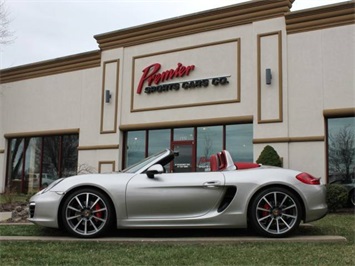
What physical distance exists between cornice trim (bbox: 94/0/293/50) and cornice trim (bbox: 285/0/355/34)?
1.65 feet

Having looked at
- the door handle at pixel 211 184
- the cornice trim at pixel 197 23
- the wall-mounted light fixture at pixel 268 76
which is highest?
the cornice trim at pixel 197 23

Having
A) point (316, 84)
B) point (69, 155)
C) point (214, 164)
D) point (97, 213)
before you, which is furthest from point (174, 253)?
point (69, 155)

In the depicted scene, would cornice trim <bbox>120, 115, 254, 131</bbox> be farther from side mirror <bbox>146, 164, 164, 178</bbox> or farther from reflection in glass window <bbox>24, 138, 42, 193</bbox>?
side mirror <bbox>146, 164, 164, 178</bbox>

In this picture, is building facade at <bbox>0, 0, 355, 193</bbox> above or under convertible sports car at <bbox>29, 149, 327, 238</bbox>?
above

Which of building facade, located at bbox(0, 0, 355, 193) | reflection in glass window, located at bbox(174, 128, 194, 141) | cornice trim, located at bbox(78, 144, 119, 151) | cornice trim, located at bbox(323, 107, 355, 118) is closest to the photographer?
cornice trim, located at bbox(323, 107, 355, 118)

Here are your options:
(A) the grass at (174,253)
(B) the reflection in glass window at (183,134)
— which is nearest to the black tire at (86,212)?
(A) the grass at (174,253)

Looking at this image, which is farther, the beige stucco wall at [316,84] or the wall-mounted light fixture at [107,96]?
the wall-mounted light fixture at [107,96]

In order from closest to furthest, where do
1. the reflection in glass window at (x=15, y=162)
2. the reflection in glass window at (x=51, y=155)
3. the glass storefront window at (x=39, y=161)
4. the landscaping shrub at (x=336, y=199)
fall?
the landscaping shrub at (x=336, y=199) < the glass storefront window at (x=39, y=161) < the reflection in glass window at (x=51, y=155) < the reflection in glass window at (x=15, y=162)

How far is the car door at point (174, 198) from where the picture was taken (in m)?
4.85

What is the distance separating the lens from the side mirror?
489 cm

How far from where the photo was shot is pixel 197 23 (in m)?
13.8

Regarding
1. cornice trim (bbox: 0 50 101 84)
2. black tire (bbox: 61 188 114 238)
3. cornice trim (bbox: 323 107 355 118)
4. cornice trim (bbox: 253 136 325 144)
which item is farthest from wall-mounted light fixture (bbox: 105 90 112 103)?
black tire (bbox: 61 188 114 238)

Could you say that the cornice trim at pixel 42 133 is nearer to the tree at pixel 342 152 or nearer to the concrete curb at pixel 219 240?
the tree at pixel 342 152

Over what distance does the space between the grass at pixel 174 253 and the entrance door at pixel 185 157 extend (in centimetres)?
882
